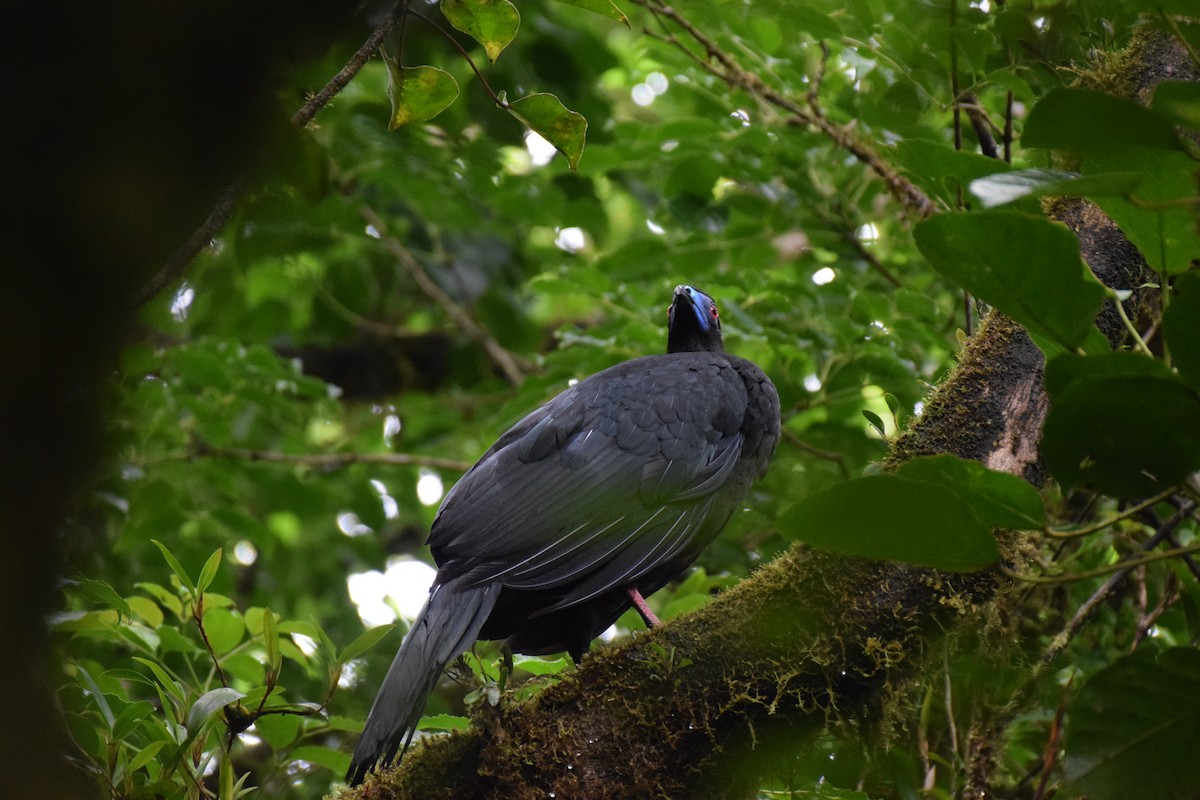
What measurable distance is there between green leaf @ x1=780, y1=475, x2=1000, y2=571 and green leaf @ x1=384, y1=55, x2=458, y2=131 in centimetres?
133

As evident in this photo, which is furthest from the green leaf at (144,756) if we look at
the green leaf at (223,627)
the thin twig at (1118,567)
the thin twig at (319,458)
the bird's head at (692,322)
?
the thin twig at (319,458)

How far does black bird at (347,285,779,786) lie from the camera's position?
2980 millimetres

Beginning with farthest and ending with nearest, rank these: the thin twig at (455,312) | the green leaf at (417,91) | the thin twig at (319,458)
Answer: the thin twig at (455,312)
the thin twig at (319,458)
the green leaf at (417,91)

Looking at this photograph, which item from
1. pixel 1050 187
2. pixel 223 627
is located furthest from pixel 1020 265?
pixel 223 627

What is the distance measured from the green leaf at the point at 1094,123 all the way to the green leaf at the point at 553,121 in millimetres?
1030

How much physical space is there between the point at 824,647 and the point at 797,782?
0.46 m

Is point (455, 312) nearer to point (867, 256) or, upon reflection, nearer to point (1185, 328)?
point (867, 256)

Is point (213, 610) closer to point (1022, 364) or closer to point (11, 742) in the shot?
point (11, 742)

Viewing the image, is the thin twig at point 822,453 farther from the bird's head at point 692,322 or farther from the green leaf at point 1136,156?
the green leaf at point 1136,156

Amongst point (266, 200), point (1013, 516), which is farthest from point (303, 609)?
point (1013, 516)

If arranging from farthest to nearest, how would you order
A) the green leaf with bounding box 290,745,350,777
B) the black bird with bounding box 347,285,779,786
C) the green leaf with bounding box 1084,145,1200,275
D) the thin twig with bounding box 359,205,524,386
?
the thin twig with bounding box 359,205,524,386 < the black bird with bounding box 347,285,779,786 < the green leaf with bounding box 290,745,350,777 < the green leaf with bounding box 1084,145,1200,275

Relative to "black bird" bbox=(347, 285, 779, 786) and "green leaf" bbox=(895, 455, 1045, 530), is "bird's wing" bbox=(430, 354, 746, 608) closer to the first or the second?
"black bird" bbox=(347, 285, 779, 786)

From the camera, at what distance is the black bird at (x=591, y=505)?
298cm

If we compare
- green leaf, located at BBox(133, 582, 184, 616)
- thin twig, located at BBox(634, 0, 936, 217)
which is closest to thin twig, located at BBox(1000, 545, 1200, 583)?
green leaf, located at BBox(133, 582, 184, 616)
